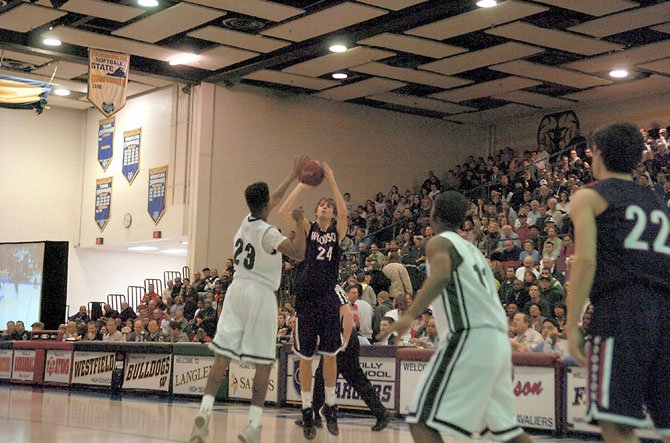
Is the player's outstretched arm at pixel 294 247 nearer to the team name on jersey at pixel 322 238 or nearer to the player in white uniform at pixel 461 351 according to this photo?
the team name on jersey at pixel 322 238

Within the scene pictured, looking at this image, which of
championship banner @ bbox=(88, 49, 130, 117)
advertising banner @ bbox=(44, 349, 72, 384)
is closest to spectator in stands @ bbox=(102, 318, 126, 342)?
advertising banner @ bbox=(44, 349, 72, 384)

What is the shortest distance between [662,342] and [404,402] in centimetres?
707

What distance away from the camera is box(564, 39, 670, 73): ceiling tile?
66.5 ft

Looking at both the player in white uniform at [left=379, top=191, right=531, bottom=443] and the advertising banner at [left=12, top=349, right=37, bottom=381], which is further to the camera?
the advertising banner at [left=12, top=349, right=37, bottom=381]

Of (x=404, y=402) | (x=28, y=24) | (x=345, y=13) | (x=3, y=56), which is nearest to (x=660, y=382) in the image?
(x=404, y=402)

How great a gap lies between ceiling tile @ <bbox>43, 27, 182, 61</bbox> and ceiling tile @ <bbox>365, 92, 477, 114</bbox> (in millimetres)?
6289

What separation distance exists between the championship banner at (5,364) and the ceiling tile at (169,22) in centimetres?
701

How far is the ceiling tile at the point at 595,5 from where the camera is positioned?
17309mm

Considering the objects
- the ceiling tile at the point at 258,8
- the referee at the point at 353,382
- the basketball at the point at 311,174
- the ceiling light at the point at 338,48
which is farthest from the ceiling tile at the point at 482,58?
the basketball at the point at 311,174

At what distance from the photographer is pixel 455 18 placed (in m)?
18.3

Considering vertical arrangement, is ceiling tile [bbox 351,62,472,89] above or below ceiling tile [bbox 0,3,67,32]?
below

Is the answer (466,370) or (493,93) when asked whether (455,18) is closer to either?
(493,93)

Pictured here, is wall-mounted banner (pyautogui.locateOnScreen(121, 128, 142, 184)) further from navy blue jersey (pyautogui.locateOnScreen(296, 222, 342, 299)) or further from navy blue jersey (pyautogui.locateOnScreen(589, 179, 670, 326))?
navy blue jersey (pyautogui.locateOnScreen(589, 179, 670, 326))

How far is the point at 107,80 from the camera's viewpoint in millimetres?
20125
